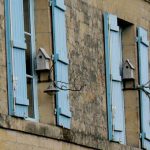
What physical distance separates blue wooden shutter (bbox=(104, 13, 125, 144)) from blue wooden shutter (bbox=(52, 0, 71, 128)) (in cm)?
141

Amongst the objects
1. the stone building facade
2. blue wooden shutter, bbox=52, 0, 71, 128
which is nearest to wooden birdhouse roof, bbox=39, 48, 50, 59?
the stone building facade

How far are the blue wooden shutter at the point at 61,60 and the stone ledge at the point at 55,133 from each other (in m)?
0.16

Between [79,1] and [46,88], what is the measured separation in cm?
177

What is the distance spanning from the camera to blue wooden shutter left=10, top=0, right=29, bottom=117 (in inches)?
586

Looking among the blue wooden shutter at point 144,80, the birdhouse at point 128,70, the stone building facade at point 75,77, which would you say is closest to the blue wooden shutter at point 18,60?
the stone building facade at point 75,77

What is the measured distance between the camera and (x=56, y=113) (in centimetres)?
1588

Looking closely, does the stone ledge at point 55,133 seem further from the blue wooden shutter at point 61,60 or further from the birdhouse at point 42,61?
the birdhouse at point 42,61

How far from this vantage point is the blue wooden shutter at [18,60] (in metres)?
14.9

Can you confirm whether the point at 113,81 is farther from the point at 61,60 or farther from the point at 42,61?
the point at 42,61

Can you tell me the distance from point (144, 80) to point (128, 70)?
56 centimetres

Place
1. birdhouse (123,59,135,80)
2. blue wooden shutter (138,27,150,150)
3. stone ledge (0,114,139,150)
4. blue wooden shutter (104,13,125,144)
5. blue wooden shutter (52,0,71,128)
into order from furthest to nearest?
blue wooden shutter (138,27,150,150), birdhouse (123,59,135,80), blue wooden shutter (104,13,125,144), blue wooden shutter (52,0,71,128), stone ledge (0,114,139,150)

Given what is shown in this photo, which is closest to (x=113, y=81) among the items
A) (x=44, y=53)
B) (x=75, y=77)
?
(x=75, y=77)

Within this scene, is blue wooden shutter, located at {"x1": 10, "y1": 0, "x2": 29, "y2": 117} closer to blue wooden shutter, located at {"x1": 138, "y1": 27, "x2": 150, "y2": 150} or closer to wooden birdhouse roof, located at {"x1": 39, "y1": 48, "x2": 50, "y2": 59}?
wooden birdhouse roof, located at {"x1": 39, "y1": 48, "x2": 50, "y2": 59}

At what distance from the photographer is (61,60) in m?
16.1
